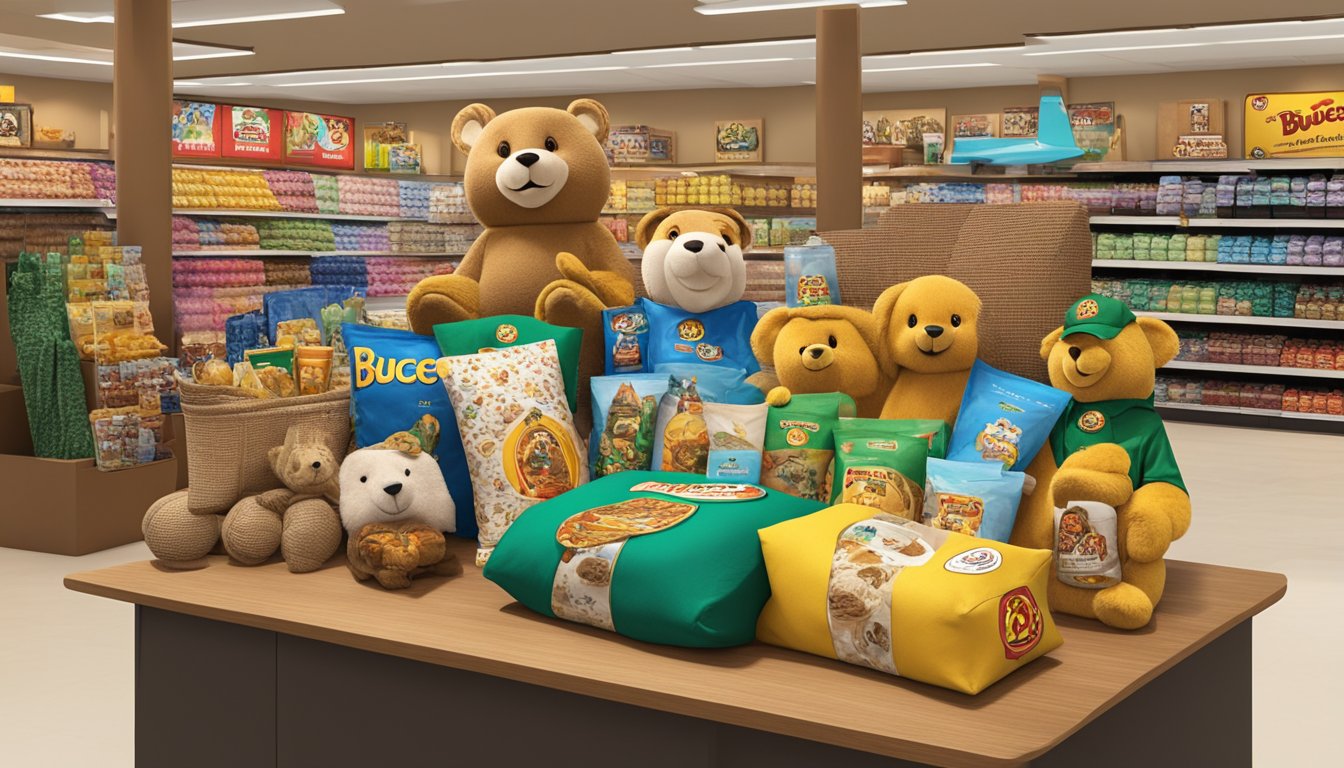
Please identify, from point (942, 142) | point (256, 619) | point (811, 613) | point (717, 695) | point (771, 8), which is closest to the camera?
point (717, 695)

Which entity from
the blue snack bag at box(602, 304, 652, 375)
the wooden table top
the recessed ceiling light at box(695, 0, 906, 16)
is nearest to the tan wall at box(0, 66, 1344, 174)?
the recessed ceiling light at box(695, 0, 906, 16)

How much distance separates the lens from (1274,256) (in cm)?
840

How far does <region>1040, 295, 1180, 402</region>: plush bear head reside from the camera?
2.25 metres

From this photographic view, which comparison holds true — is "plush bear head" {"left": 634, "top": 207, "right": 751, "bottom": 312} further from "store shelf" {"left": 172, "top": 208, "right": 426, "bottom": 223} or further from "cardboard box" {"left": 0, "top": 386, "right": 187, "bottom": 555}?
"store shelf" {"left": 172, "top": 208, "right": 426, "bottom": 223}

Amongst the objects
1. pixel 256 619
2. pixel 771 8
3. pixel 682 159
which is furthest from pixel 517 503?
pixel 682 159

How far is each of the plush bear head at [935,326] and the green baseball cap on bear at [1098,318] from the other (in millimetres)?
203

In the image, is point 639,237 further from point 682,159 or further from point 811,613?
point 682,159

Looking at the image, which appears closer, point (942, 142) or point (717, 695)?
point (717, 695)

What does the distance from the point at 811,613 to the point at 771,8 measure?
3737 mm

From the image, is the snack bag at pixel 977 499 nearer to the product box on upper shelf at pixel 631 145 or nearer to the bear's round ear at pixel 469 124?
the bear's round ear at pixel 469 124

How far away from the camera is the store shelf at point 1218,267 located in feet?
26.9

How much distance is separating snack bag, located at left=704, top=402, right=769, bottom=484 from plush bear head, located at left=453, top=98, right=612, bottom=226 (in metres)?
1.08

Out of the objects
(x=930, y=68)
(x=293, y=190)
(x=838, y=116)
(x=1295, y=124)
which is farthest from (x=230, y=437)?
(x=1295, y=124)

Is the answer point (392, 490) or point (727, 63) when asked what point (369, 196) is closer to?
point (727, 63)
